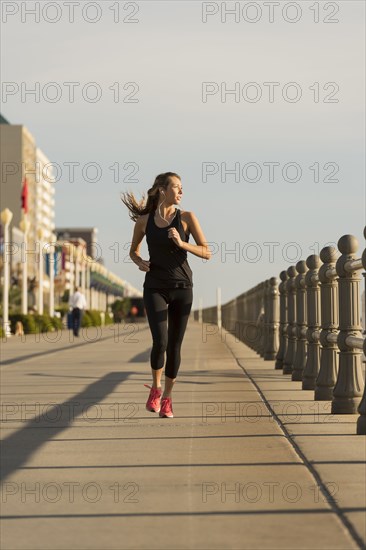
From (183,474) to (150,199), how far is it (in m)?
3.54

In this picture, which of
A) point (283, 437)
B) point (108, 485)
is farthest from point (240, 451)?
point (108, 485)

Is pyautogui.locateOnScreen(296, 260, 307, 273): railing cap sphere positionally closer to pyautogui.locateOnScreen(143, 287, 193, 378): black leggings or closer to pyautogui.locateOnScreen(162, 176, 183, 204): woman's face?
pyautogui.locateOnScreen(143, 287, 193, 378): black leggings

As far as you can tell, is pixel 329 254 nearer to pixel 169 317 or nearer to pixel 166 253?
pixel 169 317

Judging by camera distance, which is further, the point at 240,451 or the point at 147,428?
the point at 147,428

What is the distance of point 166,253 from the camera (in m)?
9.90

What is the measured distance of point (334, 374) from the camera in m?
11.9

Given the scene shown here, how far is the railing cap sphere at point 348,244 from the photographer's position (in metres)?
10.5

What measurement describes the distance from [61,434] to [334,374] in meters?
3.61

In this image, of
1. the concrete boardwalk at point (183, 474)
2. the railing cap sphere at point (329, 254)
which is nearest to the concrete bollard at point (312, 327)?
the concrete boardwalk at point (183, 474)

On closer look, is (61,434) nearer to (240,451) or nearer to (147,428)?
(147,428)

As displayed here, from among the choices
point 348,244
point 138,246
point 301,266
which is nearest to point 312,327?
point 301,266

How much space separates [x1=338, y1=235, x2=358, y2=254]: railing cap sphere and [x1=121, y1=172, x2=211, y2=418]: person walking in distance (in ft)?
4.35

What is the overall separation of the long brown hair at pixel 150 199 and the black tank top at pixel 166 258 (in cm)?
10

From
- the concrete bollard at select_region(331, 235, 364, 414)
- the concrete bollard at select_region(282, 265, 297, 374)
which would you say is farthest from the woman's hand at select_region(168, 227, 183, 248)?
the concrete bollard at select_region(282, 265, 297, 374)
